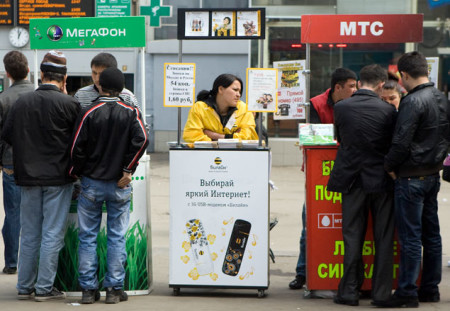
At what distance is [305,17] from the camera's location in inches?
290

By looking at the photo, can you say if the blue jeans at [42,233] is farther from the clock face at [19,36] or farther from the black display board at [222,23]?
the clock face at [19,36]

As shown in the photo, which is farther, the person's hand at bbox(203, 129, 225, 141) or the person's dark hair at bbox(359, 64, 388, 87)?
the person's hand at bbox(203, 129, 225, 141)

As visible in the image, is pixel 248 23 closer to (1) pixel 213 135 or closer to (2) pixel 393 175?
(1) pixel 213 135

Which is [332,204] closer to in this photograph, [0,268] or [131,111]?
[131,111]

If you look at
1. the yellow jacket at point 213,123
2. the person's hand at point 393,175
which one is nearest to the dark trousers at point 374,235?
the person's hand at point 393,175

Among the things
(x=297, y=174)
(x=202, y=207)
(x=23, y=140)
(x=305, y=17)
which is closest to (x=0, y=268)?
(x=23, y=140)

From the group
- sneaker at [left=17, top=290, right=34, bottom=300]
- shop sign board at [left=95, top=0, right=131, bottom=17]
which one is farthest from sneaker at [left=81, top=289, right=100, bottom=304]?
shop sign board at [left=95, top=0, right=131, bottom=17]

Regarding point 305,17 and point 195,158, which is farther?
point 305,17

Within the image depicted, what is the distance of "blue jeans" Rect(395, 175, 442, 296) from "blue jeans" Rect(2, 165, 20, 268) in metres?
3.57

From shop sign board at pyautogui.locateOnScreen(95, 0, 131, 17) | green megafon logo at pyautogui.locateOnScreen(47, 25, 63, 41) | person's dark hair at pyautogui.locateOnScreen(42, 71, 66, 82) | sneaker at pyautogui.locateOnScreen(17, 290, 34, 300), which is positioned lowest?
sneaker at pyautogui.locateOnScreen(17, 290, 34, 300)

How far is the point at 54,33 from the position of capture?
23.5ft

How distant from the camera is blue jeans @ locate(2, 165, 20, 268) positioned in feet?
24.8

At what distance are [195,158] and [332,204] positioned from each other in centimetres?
117

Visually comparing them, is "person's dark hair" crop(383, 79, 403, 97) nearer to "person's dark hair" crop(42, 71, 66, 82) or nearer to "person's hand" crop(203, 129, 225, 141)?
"person's hand" crop(203, 129, 225, 141)
